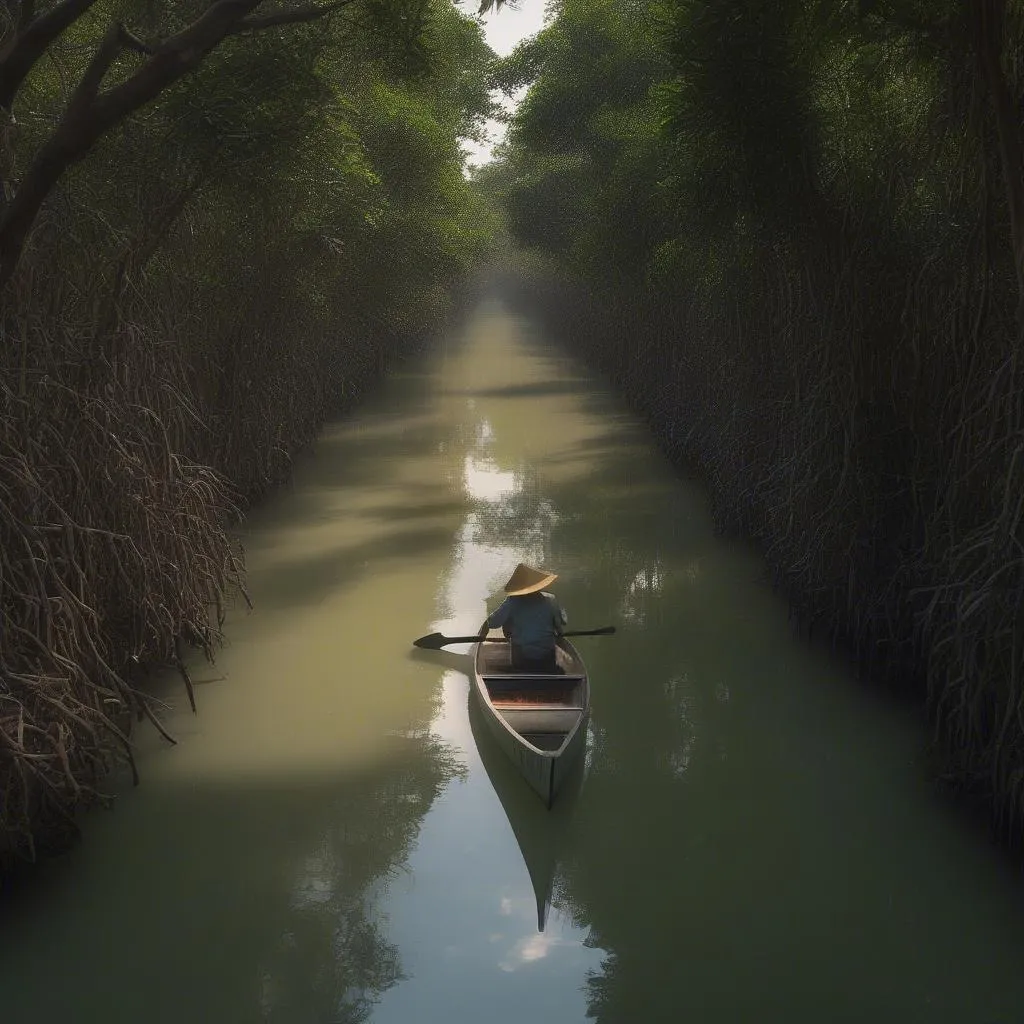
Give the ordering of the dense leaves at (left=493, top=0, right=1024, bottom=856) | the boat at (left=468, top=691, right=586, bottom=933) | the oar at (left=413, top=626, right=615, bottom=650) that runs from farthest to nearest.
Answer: the oar at (left=413, top=626, right=615, bottom=650) < the boat at (left=468, top=691, right=586, bottom=933) < the dense leaves at (left=493, top=0, right=1024, bottom=856)

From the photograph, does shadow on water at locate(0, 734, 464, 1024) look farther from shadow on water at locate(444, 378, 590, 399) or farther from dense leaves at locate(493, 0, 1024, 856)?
shadow on water at locate(444, 378, 590, 399)


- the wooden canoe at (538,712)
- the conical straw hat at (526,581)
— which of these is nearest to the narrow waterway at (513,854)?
the wooden canoe at (538,712)

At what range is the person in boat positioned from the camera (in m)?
7.91

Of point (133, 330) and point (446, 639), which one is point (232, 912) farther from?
point (446, 639)

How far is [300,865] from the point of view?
5.98 metres

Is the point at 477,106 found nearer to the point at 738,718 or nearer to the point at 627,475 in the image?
the point at 627,475

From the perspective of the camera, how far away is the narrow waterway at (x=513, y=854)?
4926mm

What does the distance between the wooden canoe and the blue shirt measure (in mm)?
148

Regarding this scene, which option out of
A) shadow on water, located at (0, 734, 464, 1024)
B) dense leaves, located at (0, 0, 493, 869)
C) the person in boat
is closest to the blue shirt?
the person in boat

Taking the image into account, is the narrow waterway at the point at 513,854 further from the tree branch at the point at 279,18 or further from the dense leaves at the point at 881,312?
the tree branch at the point at 279,18

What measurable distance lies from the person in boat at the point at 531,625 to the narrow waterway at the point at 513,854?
0.52 metres

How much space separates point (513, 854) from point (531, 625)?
80.9 inches

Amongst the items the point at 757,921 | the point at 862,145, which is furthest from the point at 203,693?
the point at 862,145

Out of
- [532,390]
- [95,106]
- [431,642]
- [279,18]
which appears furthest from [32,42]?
[532,390]
